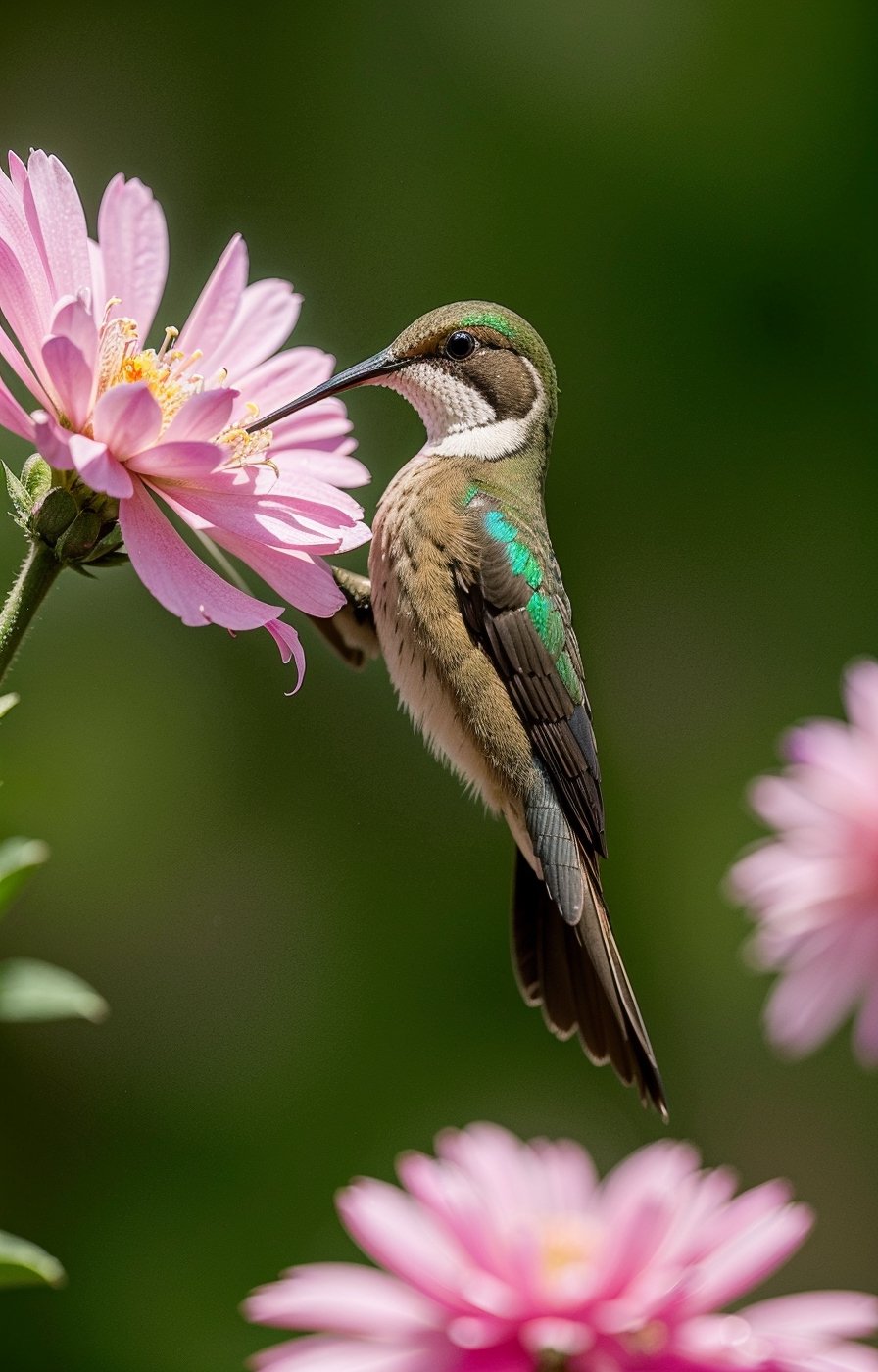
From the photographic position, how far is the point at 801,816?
1329 mm

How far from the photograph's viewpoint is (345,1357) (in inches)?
26.2

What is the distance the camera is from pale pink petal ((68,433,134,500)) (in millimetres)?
657

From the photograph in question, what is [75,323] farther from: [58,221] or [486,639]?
→ [486,639]

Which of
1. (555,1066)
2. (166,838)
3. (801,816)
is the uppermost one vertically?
(166,838)

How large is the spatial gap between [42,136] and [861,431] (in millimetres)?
2034

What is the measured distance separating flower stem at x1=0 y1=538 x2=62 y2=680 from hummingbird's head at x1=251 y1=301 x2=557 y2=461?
1.68ft

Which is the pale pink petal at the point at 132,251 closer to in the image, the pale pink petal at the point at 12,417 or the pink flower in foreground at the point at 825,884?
the pale pink petal at the point at 12,417

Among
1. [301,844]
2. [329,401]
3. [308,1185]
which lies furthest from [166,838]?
[329,401]

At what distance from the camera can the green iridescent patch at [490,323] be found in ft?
4.21

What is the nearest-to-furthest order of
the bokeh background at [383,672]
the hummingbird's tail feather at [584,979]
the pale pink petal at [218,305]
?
the pale pink petal at [218,305] < the hummingbird's tail feather at [584,979] < the bokeh background at [383,672]

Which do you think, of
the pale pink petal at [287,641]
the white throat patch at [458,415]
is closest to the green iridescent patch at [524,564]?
the white throat patch at [458,415]

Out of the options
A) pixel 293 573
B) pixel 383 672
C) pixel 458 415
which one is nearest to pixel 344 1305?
pixel 293 573

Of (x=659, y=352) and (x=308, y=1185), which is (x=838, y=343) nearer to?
(x=659, y=352)

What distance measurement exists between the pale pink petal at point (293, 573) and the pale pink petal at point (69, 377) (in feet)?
0.30
